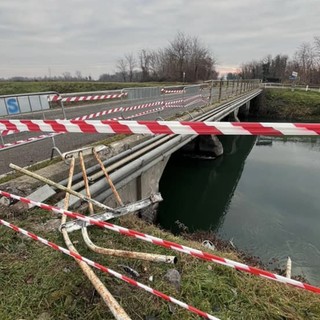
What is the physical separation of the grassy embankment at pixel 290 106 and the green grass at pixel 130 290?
37.0 metres

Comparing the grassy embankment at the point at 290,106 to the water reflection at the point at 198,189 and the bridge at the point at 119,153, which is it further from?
the bridge at the point at 119,153

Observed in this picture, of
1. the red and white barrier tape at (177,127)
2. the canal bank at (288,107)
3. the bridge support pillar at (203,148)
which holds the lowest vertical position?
the canal bank at (288,107)

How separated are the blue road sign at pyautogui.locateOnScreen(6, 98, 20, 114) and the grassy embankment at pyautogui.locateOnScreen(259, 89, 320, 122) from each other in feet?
117

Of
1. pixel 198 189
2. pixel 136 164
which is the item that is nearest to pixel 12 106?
pixel 136 164

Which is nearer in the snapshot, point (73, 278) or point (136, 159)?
point (73, 278)

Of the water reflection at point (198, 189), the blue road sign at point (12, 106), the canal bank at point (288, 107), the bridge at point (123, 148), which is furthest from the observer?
the canal bank at point (288, 107)

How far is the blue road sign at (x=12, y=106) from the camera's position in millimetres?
6238

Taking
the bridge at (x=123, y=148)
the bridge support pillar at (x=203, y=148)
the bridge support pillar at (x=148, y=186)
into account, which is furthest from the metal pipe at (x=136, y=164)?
the bridge support pillar at (x=203, y=148)

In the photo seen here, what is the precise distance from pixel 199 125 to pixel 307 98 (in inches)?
1634

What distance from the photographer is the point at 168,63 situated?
6481 cm

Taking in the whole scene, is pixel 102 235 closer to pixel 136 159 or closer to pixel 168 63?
A: pixel 136 159

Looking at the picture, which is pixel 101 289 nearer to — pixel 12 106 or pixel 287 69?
pixel 12 106

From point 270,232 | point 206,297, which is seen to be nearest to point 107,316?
point 206,297

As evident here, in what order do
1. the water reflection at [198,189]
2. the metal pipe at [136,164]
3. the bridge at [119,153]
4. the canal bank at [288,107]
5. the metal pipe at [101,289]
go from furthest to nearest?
the canal bank at [288,107] → the water reflection at [198,189] → the metal pipe at [136,164] → the bridge at [119,153] → the metal pipe at [101,289]
